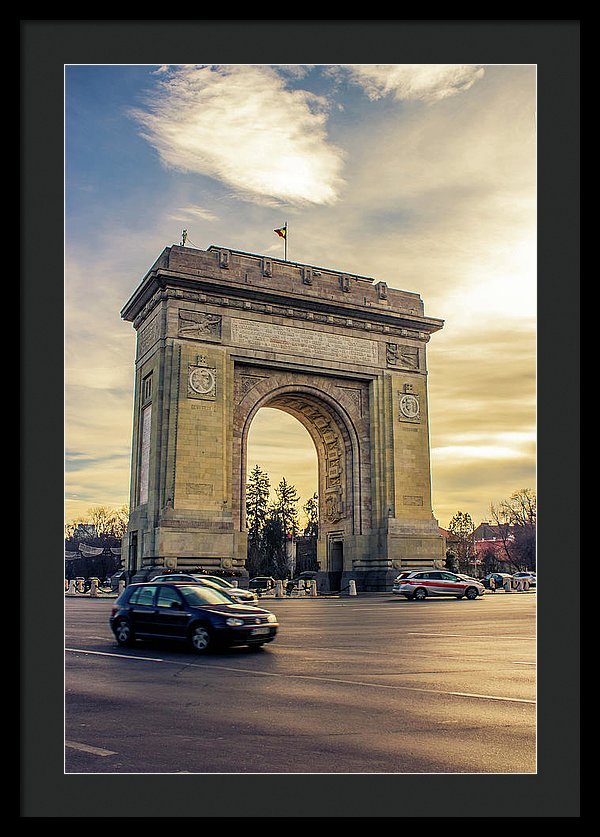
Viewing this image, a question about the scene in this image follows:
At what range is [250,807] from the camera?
169 inches

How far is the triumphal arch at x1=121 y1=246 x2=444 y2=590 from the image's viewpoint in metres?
30.9

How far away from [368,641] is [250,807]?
980cm

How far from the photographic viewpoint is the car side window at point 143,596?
43.3 feet

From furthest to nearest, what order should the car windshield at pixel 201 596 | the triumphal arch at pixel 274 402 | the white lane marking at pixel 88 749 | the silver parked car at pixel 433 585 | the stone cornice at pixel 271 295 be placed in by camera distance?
the stone cornice at pixel 271 295 → the triumphal arch at pixel 274 402 → the silver parked car at pixel 433 585 → the car windshield at pixel 201 596 → the white lane marking at pixel 88 749

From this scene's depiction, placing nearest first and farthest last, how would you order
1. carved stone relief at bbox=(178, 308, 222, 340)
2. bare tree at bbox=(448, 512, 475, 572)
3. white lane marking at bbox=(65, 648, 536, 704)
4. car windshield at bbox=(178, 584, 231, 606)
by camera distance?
white lane marking at bbox=(65, 648, 536, 704)
car windshield at bbox=(178, 584, 231, 606)
carved stone relief at bbox=(178, 308, 222, 340)
bare tree at bbox=(448, 512, 475, 572)

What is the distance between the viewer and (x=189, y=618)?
1253cm

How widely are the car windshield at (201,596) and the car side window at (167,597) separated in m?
0.11

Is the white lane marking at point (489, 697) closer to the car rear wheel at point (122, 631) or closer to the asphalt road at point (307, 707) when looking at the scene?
the asphalt road at point (307, 707)

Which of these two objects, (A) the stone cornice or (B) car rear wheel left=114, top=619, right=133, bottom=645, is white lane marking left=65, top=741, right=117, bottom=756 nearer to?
(B) car rear wheel left=114, top=619, right=133, bottom=645

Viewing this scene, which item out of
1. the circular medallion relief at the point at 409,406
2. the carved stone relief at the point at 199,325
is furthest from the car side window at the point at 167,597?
the circular medallion relief at the point at 409,406

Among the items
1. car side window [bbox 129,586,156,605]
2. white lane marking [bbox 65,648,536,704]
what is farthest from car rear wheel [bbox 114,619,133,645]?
white lane marking [bbox 65,648,536,704]
